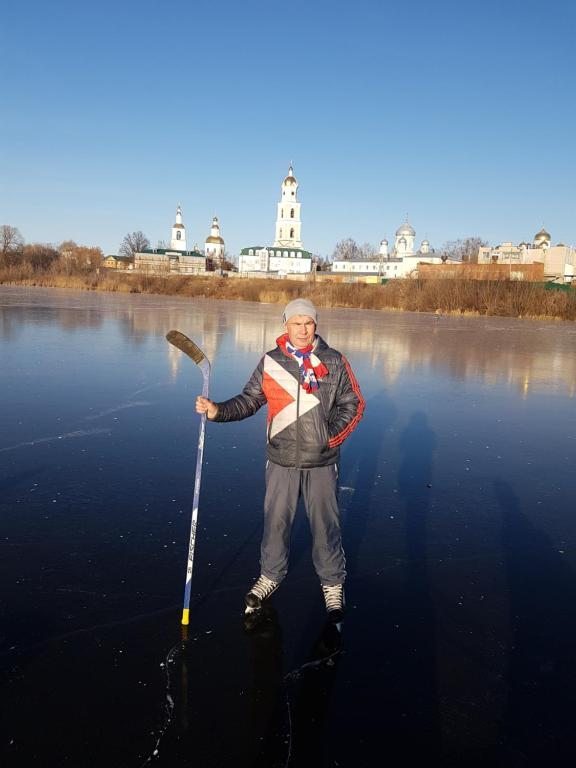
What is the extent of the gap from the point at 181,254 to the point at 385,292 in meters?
88.0

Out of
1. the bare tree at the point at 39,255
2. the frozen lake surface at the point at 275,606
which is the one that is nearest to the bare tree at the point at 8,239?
the bare tree at the point at 39,255

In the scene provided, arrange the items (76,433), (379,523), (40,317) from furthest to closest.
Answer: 1. (40,317)
2. (76,433)
3. (379,523)

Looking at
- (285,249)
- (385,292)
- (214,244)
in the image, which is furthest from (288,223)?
(385,292)

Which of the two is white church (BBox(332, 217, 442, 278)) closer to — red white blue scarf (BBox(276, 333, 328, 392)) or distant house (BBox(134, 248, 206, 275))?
distant house (BBox(134, 248, 206, 275))

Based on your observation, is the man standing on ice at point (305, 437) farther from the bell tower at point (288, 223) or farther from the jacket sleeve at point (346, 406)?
the bell tower at point (288, 223)

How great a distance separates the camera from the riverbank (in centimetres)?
3647

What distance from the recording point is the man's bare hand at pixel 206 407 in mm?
3008

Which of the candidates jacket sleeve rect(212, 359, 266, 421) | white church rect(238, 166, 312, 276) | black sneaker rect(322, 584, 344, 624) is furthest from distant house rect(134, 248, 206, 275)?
black sneaker rect(322, 584, 344, 624)

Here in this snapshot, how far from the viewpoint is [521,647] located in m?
2.80

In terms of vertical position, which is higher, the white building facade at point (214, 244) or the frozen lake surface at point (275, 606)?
the white building facade at point (214, 244)

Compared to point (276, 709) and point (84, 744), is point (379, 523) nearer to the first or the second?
point (276, 709)

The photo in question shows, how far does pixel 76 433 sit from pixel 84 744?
14.4 feet

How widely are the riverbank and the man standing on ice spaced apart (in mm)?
35946

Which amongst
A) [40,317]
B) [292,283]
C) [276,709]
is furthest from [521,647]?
[292,283]
